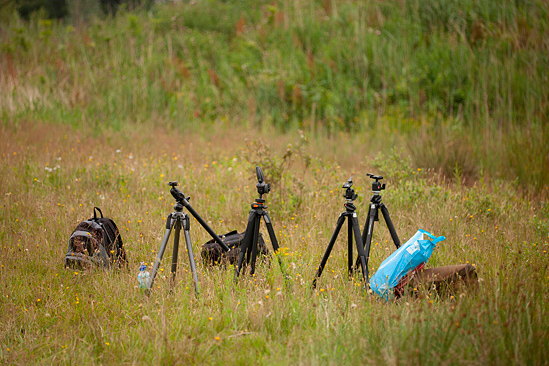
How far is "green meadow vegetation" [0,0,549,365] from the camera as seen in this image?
3.37m

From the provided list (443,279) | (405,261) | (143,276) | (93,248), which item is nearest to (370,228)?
(405,261)

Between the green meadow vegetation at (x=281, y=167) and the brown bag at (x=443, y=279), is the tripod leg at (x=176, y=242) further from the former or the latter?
the brown bag at (x=443, y=279)

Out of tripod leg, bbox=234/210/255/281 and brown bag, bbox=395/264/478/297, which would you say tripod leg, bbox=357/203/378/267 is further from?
tripod leg, bbox=234/210/255/281

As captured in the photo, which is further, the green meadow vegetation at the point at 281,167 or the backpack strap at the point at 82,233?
the backpack strap at the point at 82,233

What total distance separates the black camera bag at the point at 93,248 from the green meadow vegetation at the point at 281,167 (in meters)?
0.15

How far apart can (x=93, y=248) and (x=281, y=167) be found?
2.86m

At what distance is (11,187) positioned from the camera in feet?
21.4

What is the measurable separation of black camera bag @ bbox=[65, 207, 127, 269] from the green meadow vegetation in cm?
15

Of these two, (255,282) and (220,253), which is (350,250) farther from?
(220,253)

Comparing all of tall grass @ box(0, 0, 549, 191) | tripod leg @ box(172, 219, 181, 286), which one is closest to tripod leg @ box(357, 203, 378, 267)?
tripod leg @ box(172, 219, 181, 286)

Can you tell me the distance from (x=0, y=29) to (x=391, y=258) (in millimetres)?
14978

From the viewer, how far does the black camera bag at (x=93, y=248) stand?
14.8ft

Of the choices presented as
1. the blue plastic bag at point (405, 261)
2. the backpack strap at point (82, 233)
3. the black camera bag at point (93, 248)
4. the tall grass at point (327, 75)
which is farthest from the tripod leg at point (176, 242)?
the tall grass at point (327, 75)

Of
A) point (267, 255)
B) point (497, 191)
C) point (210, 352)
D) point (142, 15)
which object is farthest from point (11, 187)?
point (142, 15)
